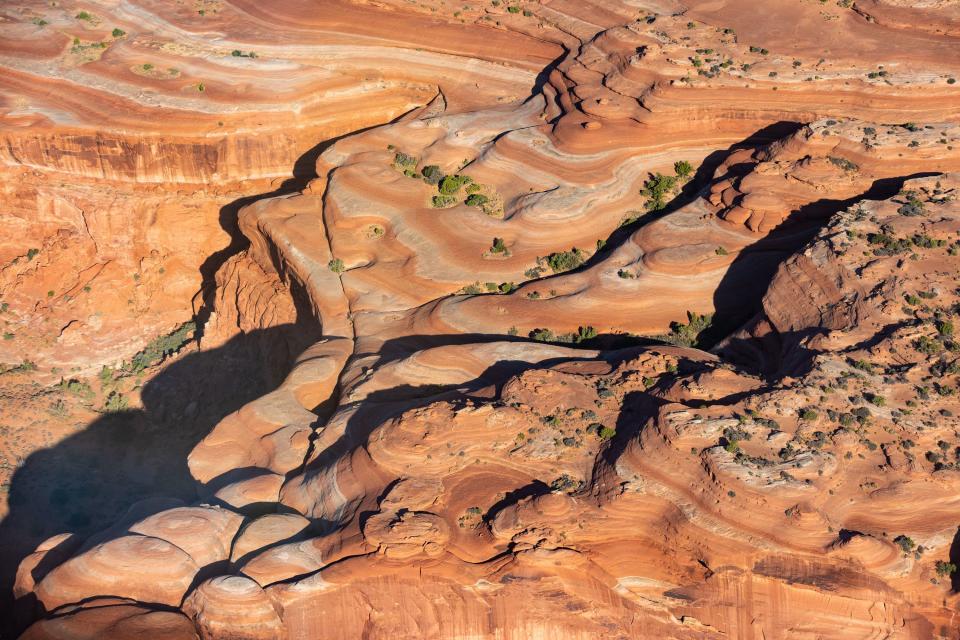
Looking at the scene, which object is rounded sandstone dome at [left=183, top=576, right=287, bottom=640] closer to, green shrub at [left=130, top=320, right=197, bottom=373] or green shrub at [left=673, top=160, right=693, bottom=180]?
green shrub at [left=130, top=320, right=197, bottom=373]

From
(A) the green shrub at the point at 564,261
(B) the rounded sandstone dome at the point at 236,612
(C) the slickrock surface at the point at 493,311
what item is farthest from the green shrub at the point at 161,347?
(B) the rounded sandstone dome at the point at 236,612

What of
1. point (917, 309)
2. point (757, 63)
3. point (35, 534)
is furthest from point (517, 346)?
point (35, 534)

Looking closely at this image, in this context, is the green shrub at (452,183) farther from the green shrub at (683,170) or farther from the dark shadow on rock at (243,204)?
the green shrub at (683,170)

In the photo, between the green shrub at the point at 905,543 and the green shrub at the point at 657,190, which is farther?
the green shrub at the point at 657,190

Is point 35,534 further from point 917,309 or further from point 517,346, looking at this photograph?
point 917,309

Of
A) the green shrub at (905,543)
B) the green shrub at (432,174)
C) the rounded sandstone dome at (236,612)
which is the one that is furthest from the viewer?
the green shrub at (432,174)

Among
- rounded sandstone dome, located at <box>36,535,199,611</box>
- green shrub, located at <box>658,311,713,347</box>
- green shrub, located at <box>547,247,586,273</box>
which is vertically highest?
green shrub, located at <box>547,247,586,273</box>

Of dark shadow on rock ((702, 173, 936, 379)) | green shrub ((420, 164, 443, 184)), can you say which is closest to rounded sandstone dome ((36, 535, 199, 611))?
green shrub ((420, 164, 443, 184))

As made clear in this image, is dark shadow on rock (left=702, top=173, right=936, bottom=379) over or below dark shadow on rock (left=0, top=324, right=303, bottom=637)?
over
